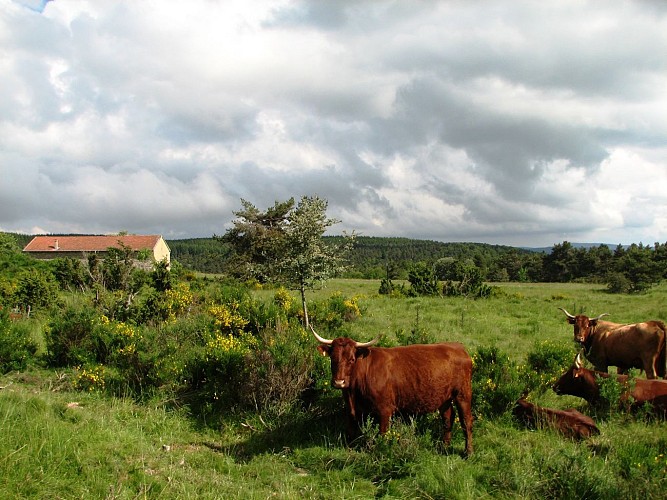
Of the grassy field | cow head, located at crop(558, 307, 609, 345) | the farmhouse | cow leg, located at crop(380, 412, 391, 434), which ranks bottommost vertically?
the grassy field

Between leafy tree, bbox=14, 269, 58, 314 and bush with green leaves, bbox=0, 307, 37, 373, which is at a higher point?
leafy tree, bbox=14, 269, 58, 314

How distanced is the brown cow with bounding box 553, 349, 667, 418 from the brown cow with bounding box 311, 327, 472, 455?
2473mm

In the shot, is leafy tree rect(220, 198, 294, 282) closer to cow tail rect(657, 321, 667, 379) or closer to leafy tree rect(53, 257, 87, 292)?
leafy tree rect(53, 257, 87, 292)

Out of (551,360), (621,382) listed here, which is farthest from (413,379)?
(551,360)

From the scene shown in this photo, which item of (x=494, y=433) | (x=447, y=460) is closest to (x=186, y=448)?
→ (x=447, y=460)

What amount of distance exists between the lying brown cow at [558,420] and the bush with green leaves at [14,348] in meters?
9.88

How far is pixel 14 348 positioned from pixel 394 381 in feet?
27.6

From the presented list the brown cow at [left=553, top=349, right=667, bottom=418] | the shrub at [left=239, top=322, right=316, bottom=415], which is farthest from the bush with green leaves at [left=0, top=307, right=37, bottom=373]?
the brown cow at [left=553, top=349, right=667, bottom=418]

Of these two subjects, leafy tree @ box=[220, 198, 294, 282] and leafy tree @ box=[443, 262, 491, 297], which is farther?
leafy tree @ box=[220, 198, 294, 282]

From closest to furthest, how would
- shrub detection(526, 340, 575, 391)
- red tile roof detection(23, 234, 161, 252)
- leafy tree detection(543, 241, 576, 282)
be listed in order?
1. shrub detection(526, 340, 575, 391)
2. red tile roof detection(23, 234, 161, 252)
3. leafy tree detection(543, 241, 576, 282)

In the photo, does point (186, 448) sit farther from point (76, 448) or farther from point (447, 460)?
point (447, 460)

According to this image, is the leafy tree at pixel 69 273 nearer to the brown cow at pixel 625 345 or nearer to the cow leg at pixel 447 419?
the cow leg at pixel 447 419

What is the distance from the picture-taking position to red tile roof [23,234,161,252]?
65.0 meters

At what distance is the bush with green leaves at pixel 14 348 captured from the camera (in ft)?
31.0
